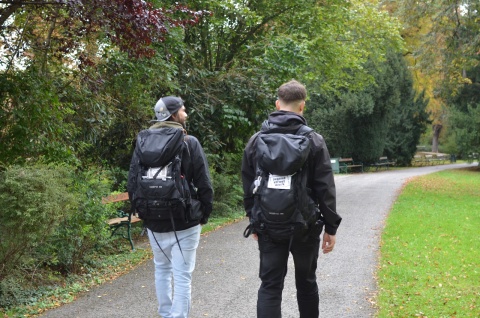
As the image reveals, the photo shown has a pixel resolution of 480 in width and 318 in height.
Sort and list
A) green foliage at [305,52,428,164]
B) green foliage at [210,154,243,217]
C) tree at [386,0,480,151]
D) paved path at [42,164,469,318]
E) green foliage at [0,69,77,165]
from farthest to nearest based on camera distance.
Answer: green foliage at [305,52,428,164]
tree at [386,0,480,151]
green foliage at [210,154,243,217]
green foliage at [0,69,77,165]
paved path at [42,164,469,318]

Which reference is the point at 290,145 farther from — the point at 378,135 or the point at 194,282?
the point at 378,135

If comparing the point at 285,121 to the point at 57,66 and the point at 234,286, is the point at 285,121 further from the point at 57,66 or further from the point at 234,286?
the point at 57,66

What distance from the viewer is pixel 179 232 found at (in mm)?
4391

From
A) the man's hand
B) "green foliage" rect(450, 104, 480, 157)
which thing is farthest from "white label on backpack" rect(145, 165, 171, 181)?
"green foliage" rect(450, 104, 480, 157)

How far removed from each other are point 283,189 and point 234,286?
318 centimetres

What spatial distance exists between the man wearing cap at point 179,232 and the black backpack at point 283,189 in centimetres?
57

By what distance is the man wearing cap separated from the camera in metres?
4.38

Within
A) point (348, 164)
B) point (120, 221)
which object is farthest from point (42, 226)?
point (348, 164)

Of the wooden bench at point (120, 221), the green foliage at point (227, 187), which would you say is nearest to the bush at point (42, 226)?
the wooden bench at point (120, 221)

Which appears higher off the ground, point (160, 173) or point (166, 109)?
point (166, 109)

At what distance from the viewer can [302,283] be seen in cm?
432

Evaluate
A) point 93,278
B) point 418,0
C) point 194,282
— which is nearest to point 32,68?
point 93,278

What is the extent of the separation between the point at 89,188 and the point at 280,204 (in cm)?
466

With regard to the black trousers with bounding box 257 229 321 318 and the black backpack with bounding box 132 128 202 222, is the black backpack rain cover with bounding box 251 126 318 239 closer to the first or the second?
the black trousers with bounding box 257 229 321 318
